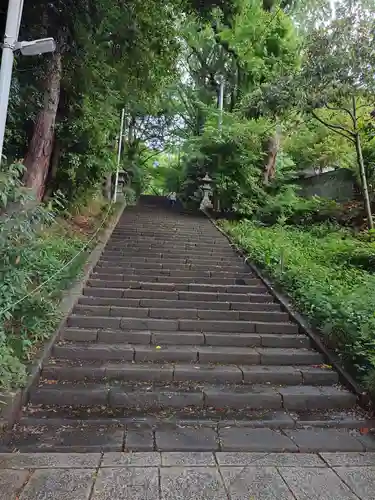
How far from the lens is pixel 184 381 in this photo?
13.5ft

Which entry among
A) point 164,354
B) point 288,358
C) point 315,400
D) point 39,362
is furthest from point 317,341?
point 39,362

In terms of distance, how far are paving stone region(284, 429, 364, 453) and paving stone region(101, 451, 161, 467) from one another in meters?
1.17

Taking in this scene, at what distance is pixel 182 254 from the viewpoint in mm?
9078

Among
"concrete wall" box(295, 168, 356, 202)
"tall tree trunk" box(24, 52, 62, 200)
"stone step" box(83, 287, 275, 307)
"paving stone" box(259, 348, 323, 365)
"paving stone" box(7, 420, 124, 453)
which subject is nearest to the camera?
"paving stone" box(7, 420, 124, 453)

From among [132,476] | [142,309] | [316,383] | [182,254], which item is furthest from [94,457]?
[182,254]

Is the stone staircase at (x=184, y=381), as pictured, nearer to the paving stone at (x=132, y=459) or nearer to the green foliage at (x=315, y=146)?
the paving stone at (x=132, y=459)

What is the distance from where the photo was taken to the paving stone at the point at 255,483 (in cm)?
241

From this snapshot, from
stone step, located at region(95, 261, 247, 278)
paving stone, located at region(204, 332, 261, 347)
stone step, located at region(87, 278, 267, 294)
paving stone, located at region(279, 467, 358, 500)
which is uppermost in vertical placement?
stone step, located at region(95, 261, 247, 278)

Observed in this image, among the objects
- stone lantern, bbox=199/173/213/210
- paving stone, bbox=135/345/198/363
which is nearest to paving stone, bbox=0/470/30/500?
paving stone, bbox=135/345/198/363

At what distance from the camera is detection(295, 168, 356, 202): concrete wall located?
12213 mm

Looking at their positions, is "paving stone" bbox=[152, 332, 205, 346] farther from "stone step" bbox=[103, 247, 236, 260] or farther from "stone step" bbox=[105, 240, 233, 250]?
"stone step" bbox=[105, 240, 233, 250]

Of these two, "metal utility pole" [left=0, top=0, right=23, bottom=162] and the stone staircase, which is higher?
"metal utility pole" [left=0, top=0, right=23, bottom=162]

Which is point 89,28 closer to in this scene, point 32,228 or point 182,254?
point 182,254

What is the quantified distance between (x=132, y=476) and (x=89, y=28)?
7490mm
